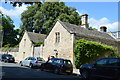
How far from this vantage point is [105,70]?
1005 centimetres

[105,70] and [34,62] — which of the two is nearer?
[105,70]

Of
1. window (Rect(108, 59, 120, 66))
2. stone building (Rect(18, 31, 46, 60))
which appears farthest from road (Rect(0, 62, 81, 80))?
stone building (Rect(18, 31, 46, 60))

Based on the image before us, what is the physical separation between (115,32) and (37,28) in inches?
852

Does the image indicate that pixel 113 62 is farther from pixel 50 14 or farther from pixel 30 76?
pixel 50 14

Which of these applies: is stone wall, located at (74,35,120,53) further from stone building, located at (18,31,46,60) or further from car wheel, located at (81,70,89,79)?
→ car wheel, located at (81,70,89,79)

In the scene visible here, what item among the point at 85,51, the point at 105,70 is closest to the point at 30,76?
the point at 105,70

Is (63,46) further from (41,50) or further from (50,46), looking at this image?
(41,50)

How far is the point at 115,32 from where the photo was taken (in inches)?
1043

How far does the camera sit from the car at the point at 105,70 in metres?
9.55

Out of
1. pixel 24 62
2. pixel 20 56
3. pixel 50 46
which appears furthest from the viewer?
pixel 20 56

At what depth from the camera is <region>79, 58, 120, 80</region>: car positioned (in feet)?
31.3

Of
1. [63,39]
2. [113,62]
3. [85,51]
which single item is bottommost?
[113,62]

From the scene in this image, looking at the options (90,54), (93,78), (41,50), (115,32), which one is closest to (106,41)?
(115,32)

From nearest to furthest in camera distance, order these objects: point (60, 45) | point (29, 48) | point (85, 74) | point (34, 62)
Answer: point (85, 74)
point (34, 62)
point (60, 45)
point (29, 48)
